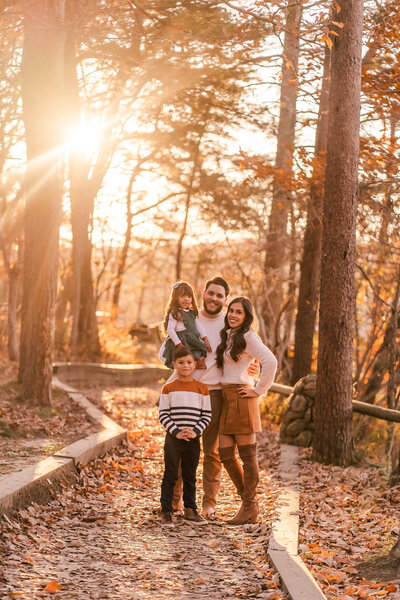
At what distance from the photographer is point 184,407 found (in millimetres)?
6031

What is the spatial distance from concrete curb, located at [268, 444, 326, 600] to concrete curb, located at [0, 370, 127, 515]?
6.51 feet

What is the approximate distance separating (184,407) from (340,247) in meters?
3.74

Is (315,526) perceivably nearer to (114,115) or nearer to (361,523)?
(361,523)

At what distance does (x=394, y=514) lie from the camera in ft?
22.4

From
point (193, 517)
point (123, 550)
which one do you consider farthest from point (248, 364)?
point (123, 550)

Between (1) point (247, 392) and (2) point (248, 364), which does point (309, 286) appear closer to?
(2) point (248, 364)

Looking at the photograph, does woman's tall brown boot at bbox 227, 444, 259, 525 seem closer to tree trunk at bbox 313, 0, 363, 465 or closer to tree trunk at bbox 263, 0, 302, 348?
tree trunk at bbox 313, 0, 363, 465

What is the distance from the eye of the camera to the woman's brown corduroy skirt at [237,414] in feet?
20.6

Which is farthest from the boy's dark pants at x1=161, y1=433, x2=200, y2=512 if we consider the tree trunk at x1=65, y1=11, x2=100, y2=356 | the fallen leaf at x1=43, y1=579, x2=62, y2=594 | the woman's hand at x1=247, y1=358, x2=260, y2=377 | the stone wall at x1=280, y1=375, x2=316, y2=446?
the tree trunk at x1=65, y1=11, x2=100, y2=356

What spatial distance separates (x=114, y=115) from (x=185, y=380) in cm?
1594

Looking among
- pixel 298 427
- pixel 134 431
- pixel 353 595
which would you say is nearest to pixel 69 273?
pixel 134 431

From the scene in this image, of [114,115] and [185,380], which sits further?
[114,115]

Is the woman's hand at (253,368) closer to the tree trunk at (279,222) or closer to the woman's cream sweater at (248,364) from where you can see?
the woman's cream sweater at (248,364)

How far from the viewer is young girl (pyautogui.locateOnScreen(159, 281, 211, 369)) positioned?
6.40 metres
